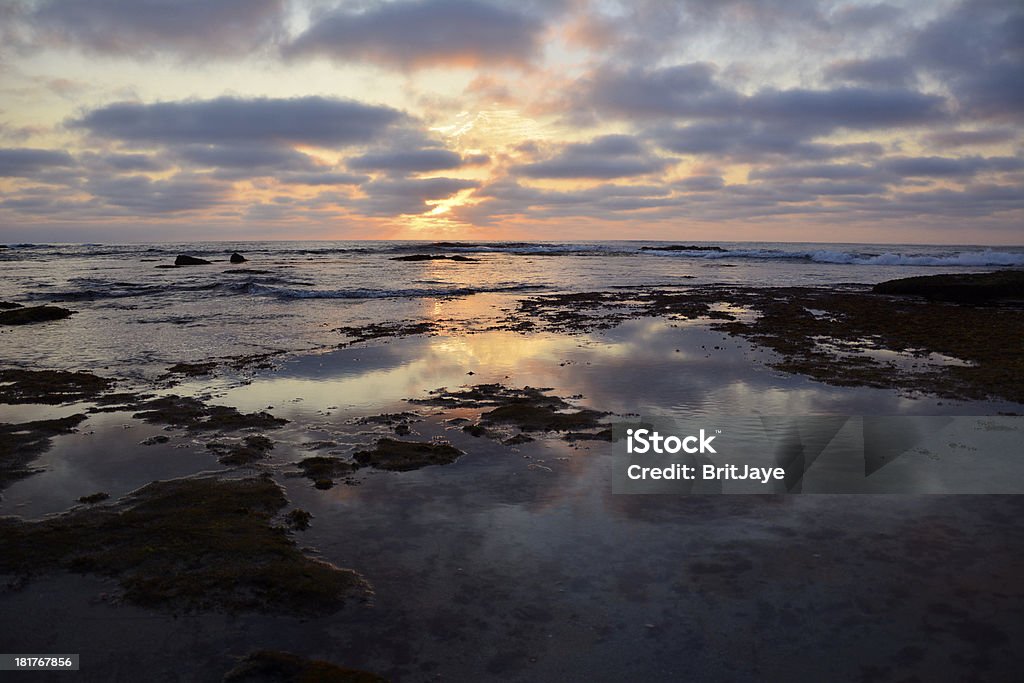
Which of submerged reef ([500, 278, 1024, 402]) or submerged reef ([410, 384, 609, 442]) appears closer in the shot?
submerged reef ([410, 384, 609, 442])

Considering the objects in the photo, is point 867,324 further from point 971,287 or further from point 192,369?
point 192,369

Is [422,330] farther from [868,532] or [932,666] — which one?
[932,666]

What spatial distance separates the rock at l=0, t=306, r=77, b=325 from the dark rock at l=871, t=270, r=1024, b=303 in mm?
39026

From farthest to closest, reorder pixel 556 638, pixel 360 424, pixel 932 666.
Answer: pixel 360 424 → pixel 556 638 → pixel 932 666

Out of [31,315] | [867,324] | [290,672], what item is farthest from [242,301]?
[290,672]

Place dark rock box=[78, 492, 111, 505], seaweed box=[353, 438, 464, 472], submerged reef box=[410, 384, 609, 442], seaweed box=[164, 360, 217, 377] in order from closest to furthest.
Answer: dark rock box=[78, 492, 111, 505] < seaweed box=[353, 438, 464, 472] < submerged reef box=[410, 384, 609, 442] < seaweed box=[164, 360, 217, 377]

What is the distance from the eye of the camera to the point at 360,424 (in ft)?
34.0

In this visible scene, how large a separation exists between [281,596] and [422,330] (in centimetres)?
1598

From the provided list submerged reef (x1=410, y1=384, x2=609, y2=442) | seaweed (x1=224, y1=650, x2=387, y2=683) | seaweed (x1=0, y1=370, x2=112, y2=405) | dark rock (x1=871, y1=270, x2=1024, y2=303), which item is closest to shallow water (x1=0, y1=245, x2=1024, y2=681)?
seaweed (x1=224, y1=650, x2=387, y2=683)

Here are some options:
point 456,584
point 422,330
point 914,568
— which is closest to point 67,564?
point 456,584

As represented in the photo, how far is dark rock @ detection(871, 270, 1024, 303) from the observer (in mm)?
28234

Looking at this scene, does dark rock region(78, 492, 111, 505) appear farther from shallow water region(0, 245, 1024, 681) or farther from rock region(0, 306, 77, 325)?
rock region(0, 306, 77, 325)

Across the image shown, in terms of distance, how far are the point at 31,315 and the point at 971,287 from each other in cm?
4020

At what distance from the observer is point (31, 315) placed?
23219 mm
